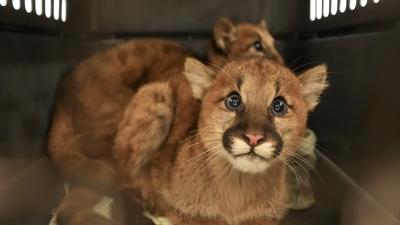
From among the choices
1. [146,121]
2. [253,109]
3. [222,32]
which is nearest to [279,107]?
[253,109]

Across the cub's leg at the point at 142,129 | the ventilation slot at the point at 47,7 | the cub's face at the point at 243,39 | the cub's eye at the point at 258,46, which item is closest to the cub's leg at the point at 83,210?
the cub's leg at the point at 142,129

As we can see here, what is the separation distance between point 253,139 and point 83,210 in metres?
0.80

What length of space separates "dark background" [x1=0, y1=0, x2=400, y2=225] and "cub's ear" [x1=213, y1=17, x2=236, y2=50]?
0.21 metres

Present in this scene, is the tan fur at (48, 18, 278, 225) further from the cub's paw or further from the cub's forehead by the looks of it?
the cub's forehead

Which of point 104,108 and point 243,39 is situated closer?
point 104,108

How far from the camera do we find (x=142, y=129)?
78.1 inches

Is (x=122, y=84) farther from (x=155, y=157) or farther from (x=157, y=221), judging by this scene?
(x=157, y=221)

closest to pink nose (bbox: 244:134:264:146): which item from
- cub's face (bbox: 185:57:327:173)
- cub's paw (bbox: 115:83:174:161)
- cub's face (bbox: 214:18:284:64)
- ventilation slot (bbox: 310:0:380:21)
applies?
cub's face (bbox: 185:57:327:173)

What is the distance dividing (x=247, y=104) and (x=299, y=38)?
3.87 feet

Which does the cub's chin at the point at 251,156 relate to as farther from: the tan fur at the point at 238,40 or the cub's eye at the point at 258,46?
the cub's eye at the point at 258,46

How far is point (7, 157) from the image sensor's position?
1871mm

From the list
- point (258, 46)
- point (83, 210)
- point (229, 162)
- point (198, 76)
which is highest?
point (258, 46)

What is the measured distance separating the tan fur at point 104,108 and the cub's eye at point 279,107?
42 centimetres

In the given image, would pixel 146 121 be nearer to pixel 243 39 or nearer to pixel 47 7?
pixel 47 7
